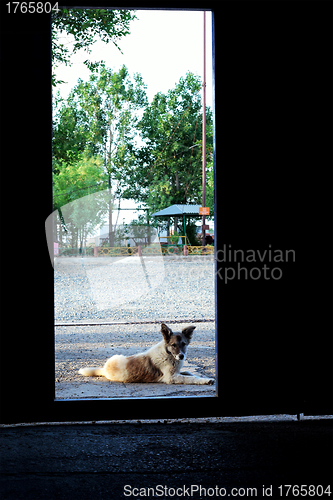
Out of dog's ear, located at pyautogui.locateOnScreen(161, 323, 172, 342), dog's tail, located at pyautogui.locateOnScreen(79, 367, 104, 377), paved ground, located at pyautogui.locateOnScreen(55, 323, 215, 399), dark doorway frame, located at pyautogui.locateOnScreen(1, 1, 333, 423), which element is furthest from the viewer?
dog's tail, located at pyautogui.locateOnScreen(79, 367, 104, 377)

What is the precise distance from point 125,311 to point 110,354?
118 inches

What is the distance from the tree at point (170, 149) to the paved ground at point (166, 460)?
4602mm

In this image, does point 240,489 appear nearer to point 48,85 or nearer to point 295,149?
point 295,149

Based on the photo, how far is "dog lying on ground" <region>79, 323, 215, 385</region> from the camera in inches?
147

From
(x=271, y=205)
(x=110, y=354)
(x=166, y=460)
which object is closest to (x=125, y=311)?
(x=110, y=354)

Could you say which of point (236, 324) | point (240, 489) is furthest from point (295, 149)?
point (240, 489)

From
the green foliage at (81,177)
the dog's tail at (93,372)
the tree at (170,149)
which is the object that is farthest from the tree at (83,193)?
the dog's tail at (93,372)

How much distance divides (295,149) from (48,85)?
4.95ft

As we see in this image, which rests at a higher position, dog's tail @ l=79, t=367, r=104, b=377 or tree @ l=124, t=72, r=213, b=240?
tree @ l=124, t=72, r=213, b=240

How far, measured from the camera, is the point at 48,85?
2.82 m

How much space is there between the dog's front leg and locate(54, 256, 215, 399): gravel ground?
8 centimetres

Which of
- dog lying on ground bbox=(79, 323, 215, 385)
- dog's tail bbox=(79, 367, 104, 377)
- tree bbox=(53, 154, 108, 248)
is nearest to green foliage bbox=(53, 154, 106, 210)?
tree bbox=(53, 154, 108, 248)

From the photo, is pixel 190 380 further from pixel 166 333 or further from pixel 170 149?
pixel 170 149

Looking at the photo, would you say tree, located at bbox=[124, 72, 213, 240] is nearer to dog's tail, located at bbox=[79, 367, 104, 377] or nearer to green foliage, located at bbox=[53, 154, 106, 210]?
green foliage, located at bbox=[53, 154, 106, 210]
